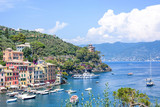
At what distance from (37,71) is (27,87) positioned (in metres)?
8.61

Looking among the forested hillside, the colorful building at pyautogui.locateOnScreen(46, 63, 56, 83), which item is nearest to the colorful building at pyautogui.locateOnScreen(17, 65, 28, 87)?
the colorful building at pyautogui.locateOnScreen(46, 63, 56, 83)

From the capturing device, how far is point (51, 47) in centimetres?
15475

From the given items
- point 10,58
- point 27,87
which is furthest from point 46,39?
point 27,87

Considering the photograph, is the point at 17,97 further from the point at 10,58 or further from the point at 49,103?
the point at 10,58

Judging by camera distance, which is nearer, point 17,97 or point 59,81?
point 17,97

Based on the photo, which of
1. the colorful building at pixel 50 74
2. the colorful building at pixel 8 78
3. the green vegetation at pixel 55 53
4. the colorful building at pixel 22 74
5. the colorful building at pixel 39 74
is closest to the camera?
the colorful building at pixel 8 78

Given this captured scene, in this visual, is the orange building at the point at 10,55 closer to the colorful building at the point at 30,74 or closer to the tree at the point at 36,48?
the colorful building at the point at 30,74

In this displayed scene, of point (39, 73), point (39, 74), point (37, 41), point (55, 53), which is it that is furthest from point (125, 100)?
point (37, 41)

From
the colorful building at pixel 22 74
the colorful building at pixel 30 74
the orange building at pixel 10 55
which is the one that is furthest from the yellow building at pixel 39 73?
the orange building at pixel 10 55

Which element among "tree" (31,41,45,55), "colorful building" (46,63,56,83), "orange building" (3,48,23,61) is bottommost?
"colorful building" (46,63,56,83)

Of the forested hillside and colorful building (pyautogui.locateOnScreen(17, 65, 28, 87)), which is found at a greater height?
the forested hillside

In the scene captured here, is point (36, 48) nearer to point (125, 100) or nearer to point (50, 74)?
point (50, 74)

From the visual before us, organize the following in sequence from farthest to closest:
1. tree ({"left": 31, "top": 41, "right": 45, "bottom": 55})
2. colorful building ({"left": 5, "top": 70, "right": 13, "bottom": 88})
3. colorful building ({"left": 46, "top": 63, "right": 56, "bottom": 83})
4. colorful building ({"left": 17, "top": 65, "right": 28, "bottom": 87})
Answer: tree ({"left": 31, "top": 41, "right": 45, "bottom": 55}), colorful building ({"left": 46, "top": 63, "right": 56, "bottom": 83}), colorful building ({"left": 17, "top": 65, "right": 28, "bottom": 87}), colorful building ({"left": 5, "top": 70, "right": 13, "bottom": 88})

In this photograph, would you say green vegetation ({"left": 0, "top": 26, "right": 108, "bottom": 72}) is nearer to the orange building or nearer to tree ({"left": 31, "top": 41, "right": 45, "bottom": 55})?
tree ({"left": 31, "top": 41, "right": 45, "bottom": 55})
